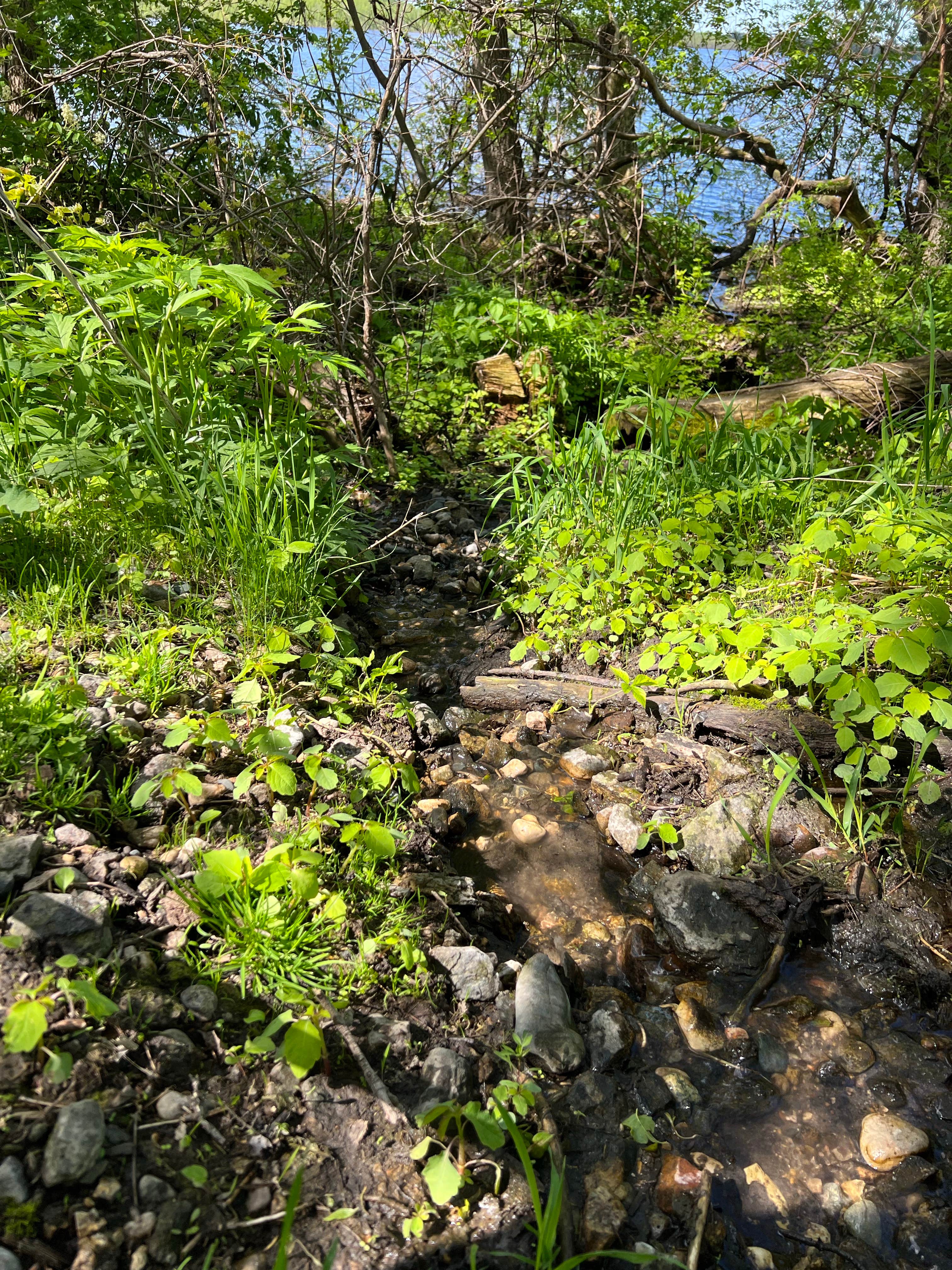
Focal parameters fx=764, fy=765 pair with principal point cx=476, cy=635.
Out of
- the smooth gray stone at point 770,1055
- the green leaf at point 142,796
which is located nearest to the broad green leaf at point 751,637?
the smooth gray stone at point 770,1055

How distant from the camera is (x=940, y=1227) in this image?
5.12ft

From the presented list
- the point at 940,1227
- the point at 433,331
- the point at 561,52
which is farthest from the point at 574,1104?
the point at 561,52

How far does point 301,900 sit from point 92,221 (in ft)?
16.4

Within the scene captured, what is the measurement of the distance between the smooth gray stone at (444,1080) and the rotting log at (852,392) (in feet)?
10.8

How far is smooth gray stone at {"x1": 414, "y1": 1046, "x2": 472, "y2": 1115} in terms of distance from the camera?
1554mm

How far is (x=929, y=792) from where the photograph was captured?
7.04ft

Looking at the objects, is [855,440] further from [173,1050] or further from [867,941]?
[173,1050]

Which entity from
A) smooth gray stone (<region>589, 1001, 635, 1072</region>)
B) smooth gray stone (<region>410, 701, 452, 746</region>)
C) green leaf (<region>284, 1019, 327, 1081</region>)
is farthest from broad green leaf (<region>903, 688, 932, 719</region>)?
green leaf (<region>284, 1019, 327, 1081</region>)

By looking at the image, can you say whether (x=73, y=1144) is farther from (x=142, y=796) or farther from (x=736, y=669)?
(x=736, y=669)

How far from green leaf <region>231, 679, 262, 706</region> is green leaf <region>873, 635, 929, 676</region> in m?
1.72

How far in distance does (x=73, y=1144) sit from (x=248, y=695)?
3.83 ft

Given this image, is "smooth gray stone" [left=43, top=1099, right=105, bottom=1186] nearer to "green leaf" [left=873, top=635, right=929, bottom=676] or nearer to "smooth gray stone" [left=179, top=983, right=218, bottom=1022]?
"smooth gray stone" [left=179, top=983, right=218, bottom=1022]

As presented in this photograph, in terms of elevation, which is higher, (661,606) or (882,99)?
(882,99)

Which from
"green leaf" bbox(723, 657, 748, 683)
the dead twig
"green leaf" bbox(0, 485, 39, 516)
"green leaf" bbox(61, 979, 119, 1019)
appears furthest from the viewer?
"green leaf" bbox(723, 657, 748, 683)
